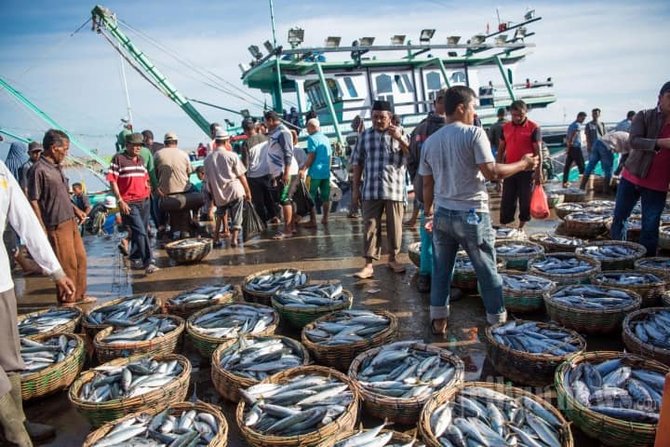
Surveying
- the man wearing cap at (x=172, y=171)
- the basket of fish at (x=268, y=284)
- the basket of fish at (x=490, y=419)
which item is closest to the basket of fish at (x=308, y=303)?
the basket of fish at (x=268, y=284)

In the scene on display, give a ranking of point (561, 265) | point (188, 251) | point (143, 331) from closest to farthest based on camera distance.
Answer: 1. point (143, 331)
2. point (561, 265)
3. point (188, 251)

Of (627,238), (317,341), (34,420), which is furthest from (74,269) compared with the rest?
(627,238)

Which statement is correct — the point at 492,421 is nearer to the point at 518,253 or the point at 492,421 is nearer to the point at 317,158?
the point at 518,253

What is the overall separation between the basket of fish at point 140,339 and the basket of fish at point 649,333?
361 centimetres

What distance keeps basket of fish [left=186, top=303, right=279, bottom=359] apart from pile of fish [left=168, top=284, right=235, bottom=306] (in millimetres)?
314

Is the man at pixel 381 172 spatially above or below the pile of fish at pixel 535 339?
above

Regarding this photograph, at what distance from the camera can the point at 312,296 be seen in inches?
171

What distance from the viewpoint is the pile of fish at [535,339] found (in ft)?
10.2

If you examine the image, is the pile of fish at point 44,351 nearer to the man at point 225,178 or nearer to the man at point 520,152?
the man at point 225,178

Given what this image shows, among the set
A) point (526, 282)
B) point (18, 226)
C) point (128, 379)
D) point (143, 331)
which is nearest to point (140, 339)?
point (143, 331)

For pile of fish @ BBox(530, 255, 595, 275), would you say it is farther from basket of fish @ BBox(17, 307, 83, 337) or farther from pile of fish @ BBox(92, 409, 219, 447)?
basket of fish @ BBox(17, 307, 83, 337)

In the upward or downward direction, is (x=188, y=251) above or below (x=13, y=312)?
below

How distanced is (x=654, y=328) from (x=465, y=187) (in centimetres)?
178

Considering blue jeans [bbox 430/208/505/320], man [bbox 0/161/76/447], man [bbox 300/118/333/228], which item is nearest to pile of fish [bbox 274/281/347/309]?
blue jeans [bbox 430/208/505/320]
